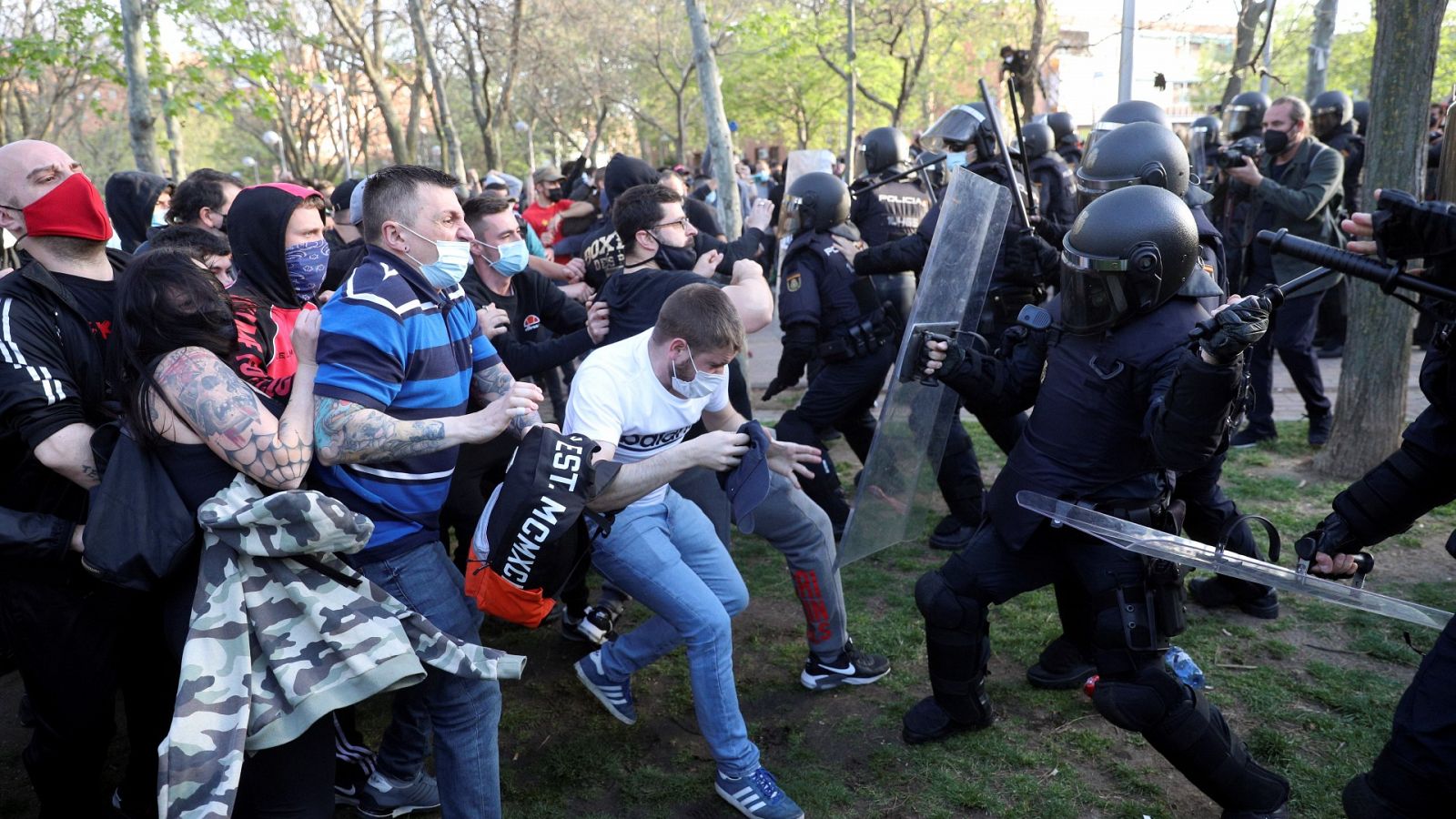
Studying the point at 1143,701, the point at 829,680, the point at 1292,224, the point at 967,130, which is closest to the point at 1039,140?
the point at 967,130

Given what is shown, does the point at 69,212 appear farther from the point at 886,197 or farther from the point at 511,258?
the point at 886,197

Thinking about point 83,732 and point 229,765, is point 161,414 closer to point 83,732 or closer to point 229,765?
point 229,765

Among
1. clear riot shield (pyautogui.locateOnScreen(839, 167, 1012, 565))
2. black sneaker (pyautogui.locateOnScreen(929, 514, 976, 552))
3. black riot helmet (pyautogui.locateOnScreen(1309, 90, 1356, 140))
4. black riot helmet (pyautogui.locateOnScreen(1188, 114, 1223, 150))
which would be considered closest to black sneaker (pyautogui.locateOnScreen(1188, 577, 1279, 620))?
black sneaker (pyautogui.locateOnScreen(929, 514, 976, 552))

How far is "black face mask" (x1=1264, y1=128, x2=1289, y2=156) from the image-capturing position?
6.77 metres

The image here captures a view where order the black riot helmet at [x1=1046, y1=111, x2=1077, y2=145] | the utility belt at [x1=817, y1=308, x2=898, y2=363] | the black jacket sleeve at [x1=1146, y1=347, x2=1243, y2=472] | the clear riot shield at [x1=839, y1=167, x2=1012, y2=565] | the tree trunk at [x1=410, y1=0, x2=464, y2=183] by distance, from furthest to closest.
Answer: the tree trunk at [x1=410, y1=0, x2=464, y2=183]
the black riot helmet at [x1=1046, y1=111, x2=1077, y2=145]
the utility belt at [x1=817, y1=308, x2=898, y2=363]
the clear riot shield at [x1=839, y1=167, x2=1012, y2=565]
the black jacket sleeve at [x1=1146, y1=347, x2=1243, y2=472]

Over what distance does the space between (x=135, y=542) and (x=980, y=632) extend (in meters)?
2.48

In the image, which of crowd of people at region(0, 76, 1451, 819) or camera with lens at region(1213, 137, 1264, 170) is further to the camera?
camera with lens at region(1213, 137, 1264, 170)

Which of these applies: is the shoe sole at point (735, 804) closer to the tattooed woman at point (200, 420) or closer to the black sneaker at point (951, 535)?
the tattooed woman at point (200, 420)

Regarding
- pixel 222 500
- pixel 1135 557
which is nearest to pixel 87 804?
pixel 222 500

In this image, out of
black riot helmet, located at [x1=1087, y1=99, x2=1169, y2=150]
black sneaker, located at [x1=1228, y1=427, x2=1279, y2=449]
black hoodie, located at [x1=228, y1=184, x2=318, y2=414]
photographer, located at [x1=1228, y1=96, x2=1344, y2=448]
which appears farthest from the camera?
black sneaker, located at [x1=1228, y1=427, x2=1279, y2=449]

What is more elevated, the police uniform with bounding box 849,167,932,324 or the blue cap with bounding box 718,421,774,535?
the police uniform with bounding box 849,167,932,324

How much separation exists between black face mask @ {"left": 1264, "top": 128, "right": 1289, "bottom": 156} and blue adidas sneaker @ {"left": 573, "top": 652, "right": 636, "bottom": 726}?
5890mm

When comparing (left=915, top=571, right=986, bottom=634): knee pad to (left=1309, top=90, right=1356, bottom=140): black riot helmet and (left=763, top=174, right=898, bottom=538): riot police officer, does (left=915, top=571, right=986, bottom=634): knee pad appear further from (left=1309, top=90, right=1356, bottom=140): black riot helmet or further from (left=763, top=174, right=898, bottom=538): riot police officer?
(left=1309, top=90, right=1356, bottom=140): black riot helmet

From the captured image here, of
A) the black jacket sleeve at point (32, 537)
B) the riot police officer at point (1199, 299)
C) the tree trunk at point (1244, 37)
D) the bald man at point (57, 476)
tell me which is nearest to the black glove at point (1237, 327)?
the riot police officer at point (1199, 299)
